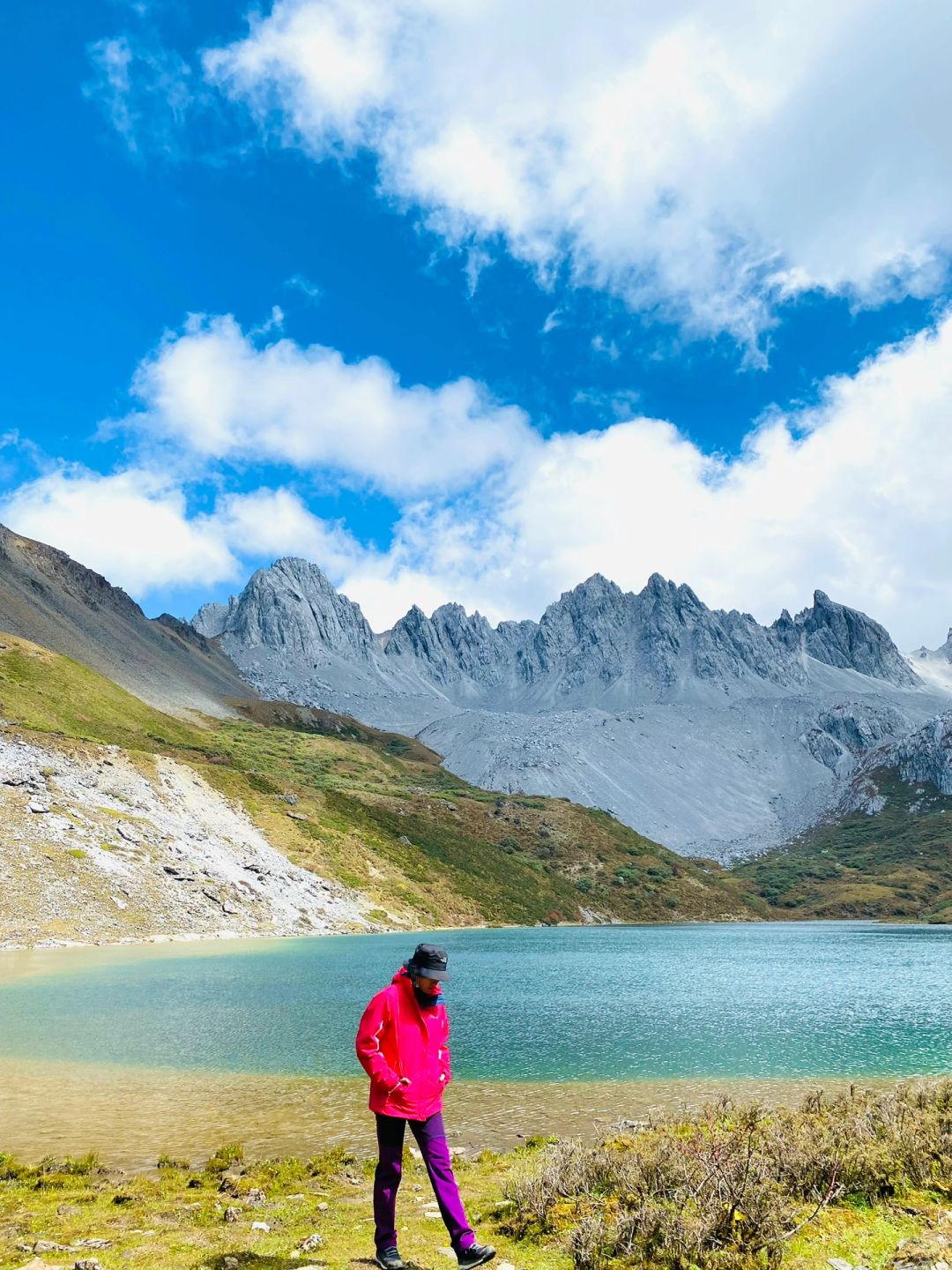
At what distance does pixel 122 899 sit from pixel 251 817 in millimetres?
34480

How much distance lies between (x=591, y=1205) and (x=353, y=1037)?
74.8ft

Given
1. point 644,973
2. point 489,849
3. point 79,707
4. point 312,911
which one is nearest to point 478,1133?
point 644,973

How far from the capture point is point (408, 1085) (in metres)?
9.62

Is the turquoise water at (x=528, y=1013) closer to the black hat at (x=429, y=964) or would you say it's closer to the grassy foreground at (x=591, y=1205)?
the grassy foreground at (x=591, y=1205)

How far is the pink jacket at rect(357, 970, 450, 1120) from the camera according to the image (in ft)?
31.2

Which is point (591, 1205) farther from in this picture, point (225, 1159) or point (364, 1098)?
point (364, 1098)

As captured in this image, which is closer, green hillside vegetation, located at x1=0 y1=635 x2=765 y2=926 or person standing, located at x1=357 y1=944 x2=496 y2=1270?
person standing, located at x1=357 y1=944 x2=496 y2=1270

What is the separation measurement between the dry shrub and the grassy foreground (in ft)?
0.08

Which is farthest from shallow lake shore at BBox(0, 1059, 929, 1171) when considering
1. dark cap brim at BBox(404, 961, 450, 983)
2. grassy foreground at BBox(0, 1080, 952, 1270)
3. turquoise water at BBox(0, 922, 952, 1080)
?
dark cap brim at BBox(404, 961, 450, 983)

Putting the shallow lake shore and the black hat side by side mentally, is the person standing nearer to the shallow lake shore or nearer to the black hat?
the black hat

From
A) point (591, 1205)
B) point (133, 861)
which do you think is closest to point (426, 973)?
point (591, 1205)

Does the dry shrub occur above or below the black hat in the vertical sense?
below

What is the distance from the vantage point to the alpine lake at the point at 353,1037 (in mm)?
19453

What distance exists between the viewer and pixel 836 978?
53938mm
